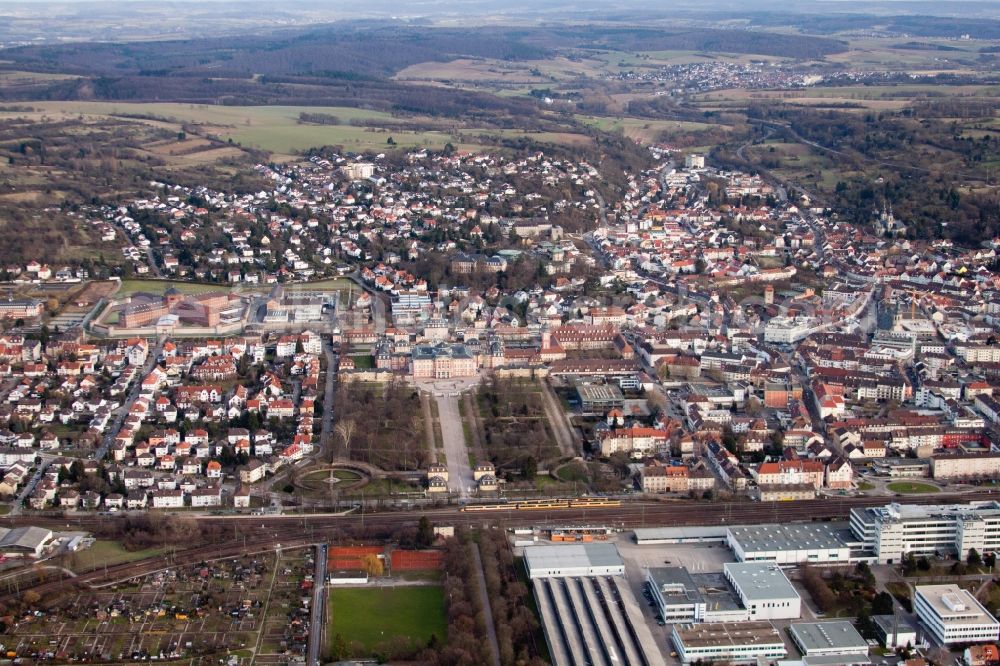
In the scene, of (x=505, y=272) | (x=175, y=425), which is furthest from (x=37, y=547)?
(x=505, y=272)

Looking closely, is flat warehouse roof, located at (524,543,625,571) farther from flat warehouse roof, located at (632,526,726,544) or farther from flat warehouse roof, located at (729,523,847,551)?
flat warehouse roof, located at (729,523,847,551)

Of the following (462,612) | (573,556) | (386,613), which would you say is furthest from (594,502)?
(386,613)

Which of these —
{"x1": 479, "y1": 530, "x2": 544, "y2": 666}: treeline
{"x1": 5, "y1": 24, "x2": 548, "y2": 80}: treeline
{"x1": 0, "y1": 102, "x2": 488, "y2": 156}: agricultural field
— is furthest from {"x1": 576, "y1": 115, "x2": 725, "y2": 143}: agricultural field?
{"x1": 479, "y1": 530, "x2": 544, "y2": 666}: treeline

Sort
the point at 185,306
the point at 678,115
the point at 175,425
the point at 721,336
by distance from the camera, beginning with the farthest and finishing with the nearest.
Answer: the point at 678,115, the point at 185,306, the point at 721,336, the point at 175,425

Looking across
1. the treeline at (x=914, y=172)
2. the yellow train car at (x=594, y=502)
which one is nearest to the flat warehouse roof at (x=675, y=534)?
the yellow train car at (x=594, y=502)

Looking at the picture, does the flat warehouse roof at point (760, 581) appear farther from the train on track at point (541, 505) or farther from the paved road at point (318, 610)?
the paved road at point (318, 610)

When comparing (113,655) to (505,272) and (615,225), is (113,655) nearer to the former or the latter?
(505,272)
